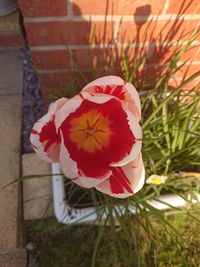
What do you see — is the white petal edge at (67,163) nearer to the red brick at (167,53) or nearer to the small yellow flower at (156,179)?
the small yellow flower at (156,179)

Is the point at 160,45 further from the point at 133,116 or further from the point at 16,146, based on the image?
the point at 16,146

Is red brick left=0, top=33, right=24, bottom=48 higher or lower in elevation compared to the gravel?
higher

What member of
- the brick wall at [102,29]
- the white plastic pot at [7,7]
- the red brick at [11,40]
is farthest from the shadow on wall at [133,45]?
the red brick at [11,40]

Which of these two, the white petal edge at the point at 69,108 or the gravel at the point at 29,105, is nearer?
the white petal edge at the point at 69,108

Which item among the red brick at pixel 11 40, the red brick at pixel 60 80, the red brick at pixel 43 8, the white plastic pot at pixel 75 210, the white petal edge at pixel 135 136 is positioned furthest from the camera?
the red brick at pixel 11 40

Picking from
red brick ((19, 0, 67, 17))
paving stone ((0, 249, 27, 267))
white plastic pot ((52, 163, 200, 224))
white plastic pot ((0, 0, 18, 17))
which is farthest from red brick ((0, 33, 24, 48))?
paving stone ((0, 249, 27, 267))

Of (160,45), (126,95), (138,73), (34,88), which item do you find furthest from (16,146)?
(126,95)

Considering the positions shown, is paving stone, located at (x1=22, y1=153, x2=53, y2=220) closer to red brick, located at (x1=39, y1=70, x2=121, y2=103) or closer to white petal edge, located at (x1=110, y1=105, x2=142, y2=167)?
red brick, located at (x1=39, y1=70, x2=121, y2=103)
